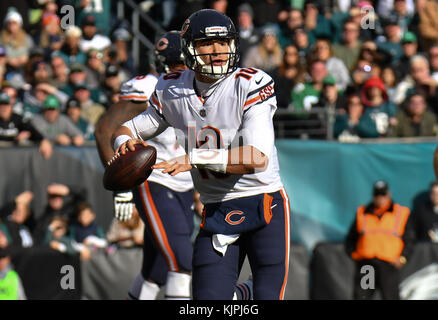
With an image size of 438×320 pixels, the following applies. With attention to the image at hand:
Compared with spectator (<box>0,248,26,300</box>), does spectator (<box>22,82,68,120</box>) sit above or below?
above

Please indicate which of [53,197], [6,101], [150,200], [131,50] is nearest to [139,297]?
[150,200]

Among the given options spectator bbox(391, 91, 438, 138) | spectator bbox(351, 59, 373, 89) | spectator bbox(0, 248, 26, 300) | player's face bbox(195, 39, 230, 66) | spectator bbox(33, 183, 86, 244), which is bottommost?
spectator bbox(0, 248, 26, 300)

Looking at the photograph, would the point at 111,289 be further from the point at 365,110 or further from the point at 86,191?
the point at 365,110

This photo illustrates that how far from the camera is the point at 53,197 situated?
9.04 metres

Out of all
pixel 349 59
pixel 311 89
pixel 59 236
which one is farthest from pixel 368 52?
pixel 59 236

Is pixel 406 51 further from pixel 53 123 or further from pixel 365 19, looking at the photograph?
pixel 53 123

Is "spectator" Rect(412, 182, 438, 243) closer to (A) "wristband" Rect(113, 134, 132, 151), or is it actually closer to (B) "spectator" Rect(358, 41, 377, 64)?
(B) "spectator" Rect(358, 41, 377, 64)

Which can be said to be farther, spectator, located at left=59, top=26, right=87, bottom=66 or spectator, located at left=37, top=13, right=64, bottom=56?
spectator, located at left=37, top=13, right=64, bottom=56

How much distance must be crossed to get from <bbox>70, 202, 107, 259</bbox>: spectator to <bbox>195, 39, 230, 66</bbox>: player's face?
4.52 metres

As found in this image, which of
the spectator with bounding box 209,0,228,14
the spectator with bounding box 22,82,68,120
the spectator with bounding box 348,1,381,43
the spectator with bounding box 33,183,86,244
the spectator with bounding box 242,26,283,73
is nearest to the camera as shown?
the spectator with bounding box 33,183,86,244

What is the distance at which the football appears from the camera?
445cm

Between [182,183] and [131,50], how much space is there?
6.89 meters

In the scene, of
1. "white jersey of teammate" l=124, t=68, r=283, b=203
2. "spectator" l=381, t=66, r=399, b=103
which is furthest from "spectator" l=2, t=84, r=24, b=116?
"white jersey of teammate" l=124, t=68, r=283, b=203
